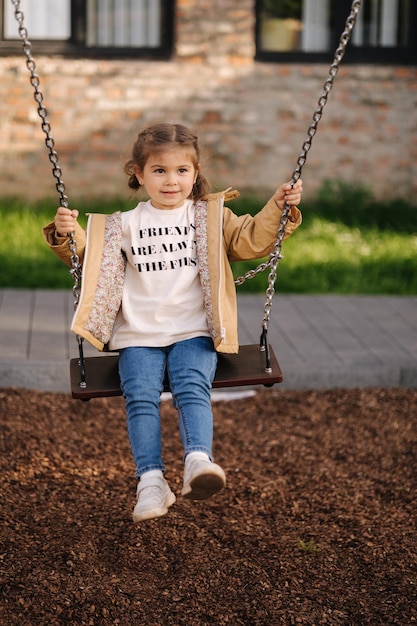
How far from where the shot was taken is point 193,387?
3215mm

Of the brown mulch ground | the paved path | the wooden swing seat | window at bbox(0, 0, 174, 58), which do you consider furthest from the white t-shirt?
window at bbox(0, 0, 174, 58)

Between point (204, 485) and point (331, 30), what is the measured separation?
26.1 ft

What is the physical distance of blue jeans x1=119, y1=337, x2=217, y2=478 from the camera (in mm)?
3166

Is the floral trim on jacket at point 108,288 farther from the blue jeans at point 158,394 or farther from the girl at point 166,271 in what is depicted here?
the blue jeans at point 158,394

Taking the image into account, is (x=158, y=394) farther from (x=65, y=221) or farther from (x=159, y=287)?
(x=65, y=221)

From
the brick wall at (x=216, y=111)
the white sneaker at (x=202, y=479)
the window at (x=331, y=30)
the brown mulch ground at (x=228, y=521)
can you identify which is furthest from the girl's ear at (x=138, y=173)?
the window at (x=331, y=30)

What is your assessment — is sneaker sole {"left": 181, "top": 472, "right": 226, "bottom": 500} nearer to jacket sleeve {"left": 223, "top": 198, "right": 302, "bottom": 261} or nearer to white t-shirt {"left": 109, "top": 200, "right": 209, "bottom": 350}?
white t-shirt {"left": 109, "top": 200, "right": 209, "bottom": 350}

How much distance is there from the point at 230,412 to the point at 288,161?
211 inches

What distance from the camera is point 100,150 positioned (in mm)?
9789

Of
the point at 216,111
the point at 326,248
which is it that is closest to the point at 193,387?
the point at 326,248

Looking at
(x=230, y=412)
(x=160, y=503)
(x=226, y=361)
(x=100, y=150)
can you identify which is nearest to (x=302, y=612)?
(x=160, y=503)

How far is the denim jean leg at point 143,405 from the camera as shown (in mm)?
3170

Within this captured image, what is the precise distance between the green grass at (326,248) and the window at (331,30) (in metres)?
1.34

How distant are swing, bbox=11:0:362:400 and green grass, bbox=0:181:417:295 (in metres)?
3.61
